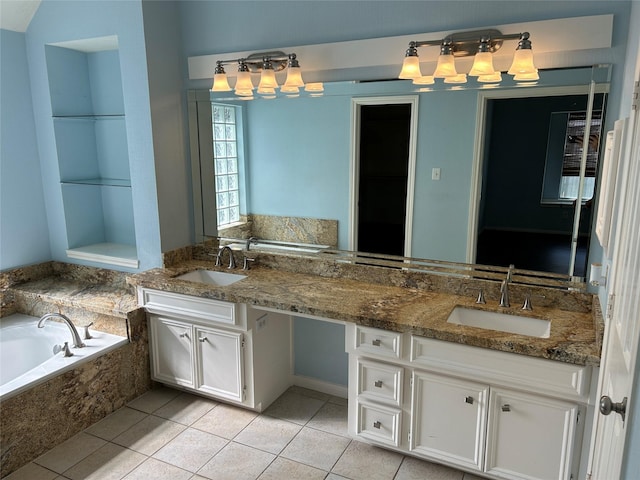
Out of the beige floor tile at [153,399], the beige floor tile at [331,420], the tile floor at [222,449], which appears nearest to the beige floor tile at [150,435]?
the tile floor at [222,449]

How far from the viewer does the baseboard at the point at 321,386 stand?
296 centimetres

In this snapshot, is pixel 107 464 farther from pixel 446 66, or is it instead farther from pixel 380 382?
pixel 446 66

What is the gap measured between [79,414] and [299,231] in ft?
5.38

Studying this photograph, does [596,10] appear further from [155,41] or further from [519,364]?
[155,41]

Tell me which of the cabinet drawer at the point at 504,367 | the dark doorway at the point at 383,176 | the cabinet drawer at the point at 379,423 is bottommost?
the cabinet drawer at the point at 379,423

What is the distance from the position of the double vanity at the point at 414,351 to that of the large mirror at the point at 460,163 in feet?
0.74

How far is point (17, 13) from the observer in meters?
3.03

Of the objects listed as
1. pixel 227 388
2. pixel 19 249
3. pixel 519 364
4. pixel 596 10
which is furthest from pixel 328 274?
pixel 19 249

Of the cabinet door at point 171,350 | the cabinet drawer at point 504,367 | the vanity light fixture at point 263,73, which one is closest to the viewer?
the cabinet drawer at point 504,367

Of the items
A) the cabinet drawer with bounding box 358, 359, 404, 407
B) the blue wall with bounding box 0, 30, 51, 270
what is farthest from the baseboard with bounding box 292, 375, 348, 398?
the blue wall with bounding box 0, 30, 51, 270

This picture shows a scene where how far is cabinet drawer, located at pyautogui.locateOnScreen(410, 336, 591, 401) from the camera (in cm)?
183

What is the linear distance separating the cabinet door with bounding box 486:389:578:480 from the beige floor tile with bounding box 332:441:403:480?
1.62 feet

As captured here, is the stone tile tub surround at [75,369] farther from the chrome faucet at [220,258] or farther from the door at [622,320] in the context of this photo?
the door at [622,320]

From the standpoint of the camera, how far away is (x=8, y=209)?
3219 mm
